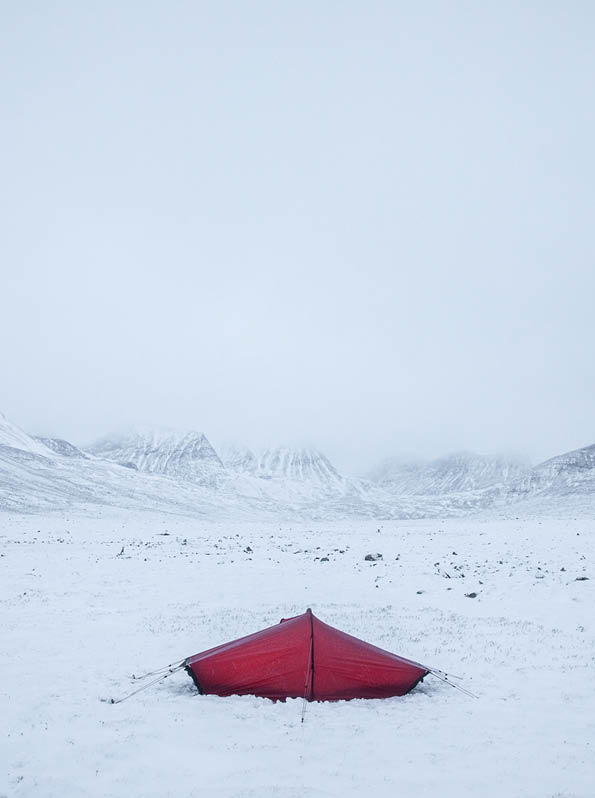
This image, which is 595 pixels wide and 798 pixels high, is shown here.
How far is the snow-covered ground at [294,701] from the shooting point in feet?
26.7

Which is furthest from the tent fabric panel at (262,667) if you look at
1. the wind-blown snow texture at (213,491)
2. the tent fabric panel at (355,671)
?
the wind-blown snow texture at (213,491)

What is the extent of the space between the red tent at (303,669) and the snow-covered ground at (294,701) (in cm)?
37

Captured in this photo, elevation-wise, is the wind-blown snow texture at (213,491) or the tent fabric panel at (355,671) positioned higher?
the wind-blown snow texture at (213,491)

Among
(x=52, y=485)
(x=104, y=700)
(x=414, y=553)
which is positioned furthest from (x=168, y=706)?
(x=52, y=485)

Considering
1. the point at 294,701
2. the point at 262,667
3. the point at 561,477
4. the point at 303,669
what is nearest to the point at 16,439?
the point at 262,667

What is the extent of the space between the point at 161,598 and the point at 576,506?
290 feet

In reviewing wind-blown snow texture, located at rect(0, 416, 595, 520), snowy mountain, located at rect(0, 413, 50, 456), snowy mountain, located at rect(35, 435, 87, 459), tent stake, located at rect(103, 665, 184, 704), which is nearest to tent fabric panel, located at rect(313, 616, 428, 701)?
tent stake, located at rect(103, 665, 184, 704)

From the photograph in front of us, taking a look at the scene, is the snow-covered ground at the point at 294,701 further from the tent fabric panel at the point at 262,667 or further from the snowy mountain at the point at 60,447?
the snowy mountain at the point at 60,447

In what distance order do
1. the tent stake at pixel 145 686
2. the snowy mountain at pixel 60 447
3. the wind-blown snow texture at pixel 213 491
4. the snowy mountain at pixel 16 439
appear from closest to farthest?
the tent stake at pixel 145 686, the wind-blown snow texture at pixel 213 491, the snowy mountain at pixel 16 439, the snowy mountain at pixel 60 447

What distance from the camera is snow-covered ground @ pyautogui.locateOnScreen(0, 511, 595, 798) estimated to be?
26.7 feet

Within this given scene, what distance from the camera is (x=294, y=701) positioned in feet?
36.3

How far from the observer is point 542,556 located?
1188 inches

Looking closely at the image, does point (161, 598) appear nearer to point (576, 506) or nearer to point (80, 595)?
point (80, 595)

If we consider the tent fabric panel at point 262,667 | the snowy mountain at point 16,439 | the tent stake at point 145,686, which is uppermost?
the snowy mountain at point 16,439
